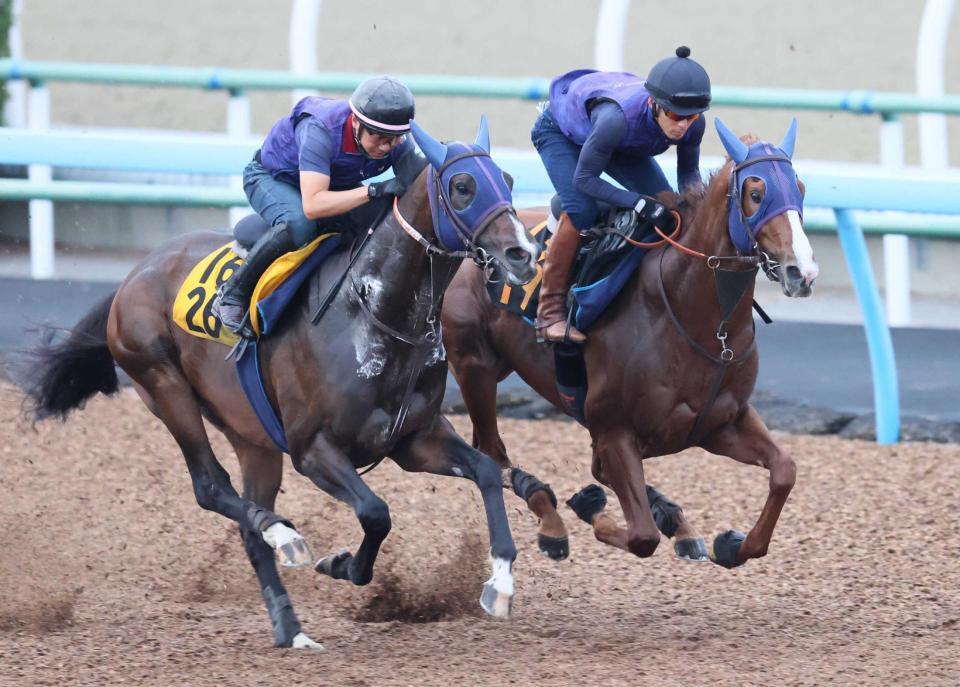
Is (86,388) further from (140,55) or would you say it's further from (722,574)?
(140,55)

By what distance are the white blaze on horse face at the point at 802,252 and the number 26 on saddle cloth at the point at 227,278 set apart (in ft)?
5.03

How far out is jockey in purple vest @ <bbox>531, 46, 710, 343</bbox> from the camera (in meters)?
5.39

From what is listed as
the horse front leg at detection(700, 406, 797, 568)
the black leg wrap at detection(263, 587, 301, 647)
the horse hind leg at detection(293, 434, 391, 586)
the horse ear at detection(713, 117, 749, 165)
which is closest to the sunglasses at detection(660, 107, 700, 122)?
the horse ear at detection(713, 117, 749, 165)

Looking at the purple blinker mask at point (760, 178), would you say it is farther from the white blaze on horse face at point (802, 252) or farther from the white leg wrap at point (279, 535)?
the white leg wrap at point (279, 535)

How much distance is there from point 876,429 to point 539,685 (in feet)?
11.3

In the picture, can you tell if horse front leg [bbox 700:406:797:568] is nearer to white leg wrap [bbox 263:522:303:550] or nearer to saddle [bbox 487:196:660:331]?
saddle [bbox 487:196:660:331]

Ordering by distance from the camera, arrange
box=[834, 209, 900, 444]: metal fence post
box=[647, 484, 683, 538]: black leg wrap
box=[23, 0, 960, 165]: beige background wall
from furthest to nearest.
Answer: box=[23, 0, 960, 165]: beige background wall < box=[834, 209, 900, 444]: metal fence post < box=[647, 484, 683, 538]: black leg wrap

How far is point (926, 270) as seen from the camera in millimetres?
11195

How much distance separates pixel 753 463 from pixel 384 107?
5.83 ft

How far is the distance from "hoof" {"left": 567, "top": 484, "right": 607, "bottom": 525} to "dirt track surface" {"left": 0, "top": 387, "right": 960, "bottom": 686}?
0.34 meters

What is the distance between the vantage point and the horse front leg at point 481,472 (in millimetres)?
5203

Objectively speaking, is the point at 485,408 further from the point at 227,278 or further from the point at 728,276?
the point at 728,276

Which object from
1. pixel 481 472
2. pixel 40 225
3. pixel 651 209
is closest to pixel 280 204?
pixel 481 472

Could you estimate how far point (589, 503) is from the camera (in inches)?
240
